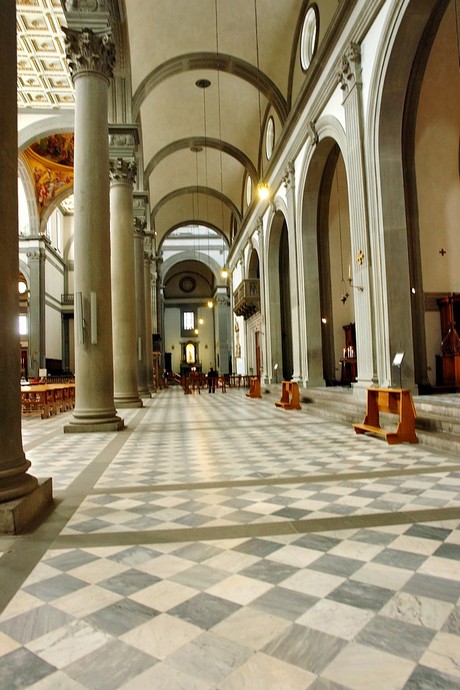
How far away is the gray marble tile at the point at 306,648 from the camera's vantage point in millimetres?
1738

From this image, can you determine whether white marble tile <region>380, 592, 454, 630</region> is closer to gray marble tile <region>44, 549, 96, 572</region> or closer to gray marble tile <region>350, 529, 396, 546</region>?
gray marble tile <region>350, 529, 396, 546</region>

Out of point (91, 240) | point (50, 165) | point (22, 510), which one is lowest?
point (22, 510)

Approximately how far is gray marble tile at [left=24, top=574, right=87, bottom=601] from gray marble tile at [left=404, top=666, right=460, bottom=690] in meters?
1.54

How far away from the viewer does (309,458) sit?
18.7 feet

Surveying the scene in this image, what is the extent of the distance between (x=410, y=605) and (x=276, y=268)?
18.1 m

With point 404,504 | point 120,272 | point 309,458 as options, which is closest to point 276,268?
point 120,272

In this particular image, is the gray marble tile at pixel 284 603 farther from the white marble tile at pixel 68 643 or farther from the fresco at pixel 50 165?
the fresco at pixel 50 165

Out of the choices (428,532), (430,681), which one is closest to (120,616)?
(430,681)

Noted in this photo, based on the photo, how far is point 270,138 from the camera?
60.2 ft

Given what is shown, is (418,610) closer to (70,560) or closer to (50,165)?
(70,560)

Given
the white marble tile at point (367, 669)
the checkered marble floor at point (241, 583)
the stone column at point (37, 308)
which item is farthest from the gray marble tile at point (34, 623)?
the stone column at point (37, 308)

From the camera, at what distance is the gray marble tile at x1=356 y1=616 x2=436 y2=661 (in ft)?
5.90

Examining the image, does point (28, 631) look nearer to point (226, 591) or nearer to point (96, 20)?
point (226, 591)

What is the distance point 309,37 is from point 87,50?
7122 millimetres
